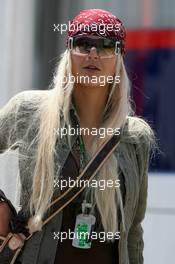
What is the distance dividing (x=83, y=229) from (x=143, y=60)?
1810 mm

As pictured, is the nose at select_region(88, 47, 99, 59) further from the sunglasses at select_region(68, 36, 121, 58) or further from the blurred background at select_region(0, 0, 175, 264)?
the blurred background at select_region(0, 0, 175, 264)

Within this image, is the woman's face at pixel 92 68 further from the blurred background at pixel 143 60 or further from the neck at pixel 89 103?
the blurred background at pixel 143 60

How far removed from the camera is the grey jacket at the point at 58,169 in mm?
1946

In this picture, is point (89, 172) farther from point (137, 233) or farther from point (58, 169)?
point (137, 233)

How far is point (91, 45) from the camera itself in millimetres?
2033

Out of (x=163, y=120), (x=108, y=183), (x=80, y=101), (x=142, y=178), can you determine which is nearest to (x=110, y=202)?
(x=108, y=183)

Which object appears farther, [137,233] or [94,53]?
[137,233]

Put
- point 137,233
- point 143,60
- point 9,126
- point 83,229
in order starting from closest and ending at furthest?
point 83,229 < point 9,126 < point 137,233 < point 143,60

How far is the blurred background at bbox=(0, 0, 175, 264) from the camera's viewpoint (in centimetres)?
343

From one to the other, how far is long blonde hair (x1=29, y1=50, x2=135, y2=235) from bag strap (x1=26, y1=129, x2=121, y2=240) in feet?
0.06
